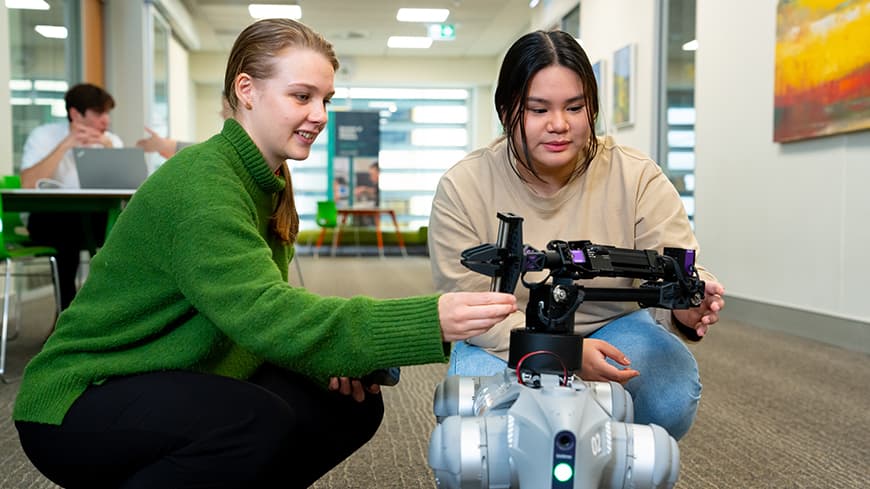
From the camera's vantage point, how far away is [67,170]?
428cm

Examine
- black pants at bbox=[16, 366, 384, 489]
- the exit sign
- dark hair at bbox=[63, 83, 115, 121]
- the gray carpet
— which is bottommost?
the gray carpet

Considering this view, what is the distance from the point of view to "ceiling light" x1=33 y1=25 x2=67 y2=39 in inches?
230

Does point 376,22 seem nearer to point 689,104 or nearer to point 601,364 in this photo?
point 689,104

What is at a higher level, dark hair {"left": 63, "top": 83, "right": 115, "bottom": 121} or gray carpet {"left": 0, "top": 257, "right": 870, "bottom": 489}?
dark hair {"left": 63, "top": 83, "right": 115, "bottom": 121}

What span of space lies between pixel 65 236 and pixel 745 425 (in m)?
3.17

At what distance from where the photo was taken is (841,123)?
3787 mm

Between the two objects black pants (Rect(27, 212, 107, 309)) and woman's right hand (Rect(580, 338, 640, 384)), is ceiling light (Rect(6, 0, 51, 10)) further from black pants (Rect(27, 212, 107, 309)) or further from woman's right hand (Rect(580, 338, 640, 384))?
woman's right hand (Rect(580, 338, 640, 384))

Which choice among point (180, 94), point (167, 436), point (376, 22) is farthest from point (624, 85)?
point (180, 94)

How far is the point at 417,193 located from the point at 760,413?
39.6 feet

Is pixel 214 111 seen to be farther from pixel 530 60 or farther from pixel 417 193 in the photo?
pixel 530 60

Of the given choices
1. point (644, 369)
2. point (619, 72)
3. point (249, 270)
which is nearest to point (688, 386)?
point (644, 369)

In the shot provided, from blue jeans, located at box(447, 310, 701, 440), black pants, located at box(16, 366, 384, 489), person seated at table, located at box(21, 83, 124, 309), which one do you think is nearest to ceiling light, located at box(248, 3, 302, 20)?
person seated at table, located at box(21, 83, 124, 309)

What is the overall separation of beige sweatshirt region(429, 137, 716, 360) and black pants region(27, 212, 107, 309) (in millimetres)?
3034

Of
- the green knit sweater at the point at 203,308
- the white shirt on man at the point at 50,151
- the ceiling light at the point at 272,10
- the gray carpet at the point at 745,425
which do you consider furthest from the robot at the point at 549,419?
the ceiling light at the point at 272,10
